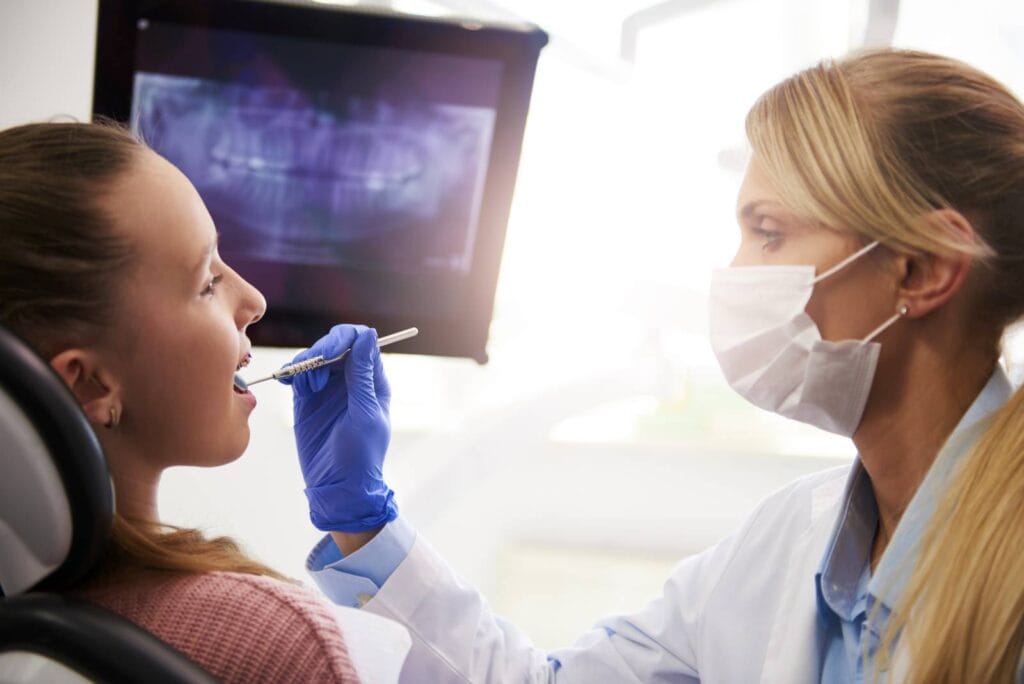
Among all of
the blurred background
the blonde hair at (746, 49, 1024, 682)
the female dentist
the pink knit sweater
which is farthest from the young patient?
the blurred background

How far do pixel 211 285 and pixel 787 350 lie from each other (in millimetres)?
654

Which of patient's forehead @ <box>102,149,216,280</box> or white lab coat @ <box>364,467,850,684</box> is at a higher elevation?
patient's forehead @ <box>102,149,216,280</box>

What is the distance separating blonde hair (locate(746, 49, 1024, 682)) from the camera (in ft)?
3.44

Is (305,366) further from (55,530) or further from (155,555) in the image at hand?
(55,530)

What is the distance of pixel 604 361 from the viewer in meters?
2.37

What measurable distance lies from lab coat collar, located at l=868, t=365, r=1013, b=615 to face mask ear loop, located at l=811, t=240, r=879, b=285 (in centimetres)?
20

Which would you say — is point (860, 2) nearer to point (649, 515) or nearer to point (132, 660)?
point (649, 515)

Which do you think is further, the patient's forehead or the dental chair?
the patient's forehead

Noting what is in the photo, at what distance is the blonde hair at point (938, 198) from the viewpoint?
105 centimetres

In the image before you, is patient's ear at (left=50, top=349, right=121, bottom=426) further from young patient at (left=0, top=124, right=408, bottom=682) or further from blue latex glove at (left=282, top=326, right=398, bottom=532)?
blue latex glove at (left=282, top=326, right=398, bottom=532)

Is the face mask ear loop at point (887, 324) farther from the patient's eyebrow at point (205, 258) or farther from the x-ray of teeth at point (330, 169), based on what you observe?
the patient's eyebrow at point (205, 258)

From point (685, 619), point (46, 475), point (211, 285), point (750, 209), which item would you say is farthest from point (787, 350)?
point (46, 475)

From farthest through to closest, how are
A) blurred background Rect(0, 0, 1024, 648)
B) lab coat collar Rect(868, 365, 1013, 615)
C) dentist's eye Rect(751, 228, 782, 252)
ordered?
blurred background Rect(0, 0, 1024, 648) < dentist's eye Rect(751, 228, 782, 252) < lab coat collar Rect(868, 365, 1013, 615)

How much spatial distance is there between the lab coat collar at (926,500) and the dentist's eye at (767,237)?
283 mm
